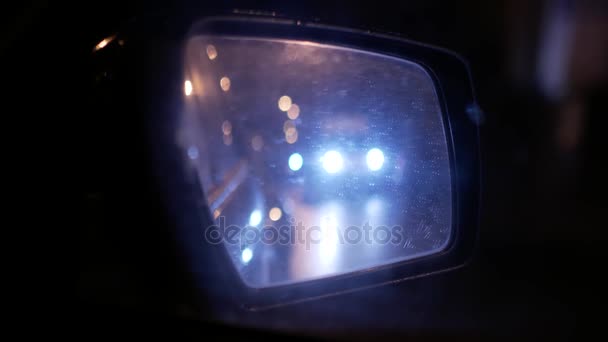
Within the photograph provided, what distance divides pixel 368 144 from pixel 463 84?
1.69 feet

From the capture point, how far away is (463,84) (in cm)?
266

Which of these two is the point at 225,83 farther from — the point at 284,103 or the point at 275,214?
the point at 275,214

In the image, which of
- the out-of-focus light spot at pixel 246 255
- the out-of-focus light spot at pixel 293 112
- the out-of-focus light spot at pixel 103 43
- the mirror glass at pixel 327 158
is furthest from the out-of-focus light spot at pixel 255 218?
the out-of-focus light spot at pixel 103 43

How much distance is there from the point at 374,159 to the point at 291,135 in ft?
1.73

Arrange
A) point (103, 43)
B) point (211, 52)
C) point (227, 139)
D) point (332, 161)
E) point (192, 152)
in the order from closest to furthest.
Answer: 1. point (103, 43)
2. point (192, 152)
3. point (211, 52)
4. point (332, 161)
5. point (227, 139)

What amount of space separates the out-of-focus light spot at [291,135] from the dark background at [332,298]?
619 millimetres

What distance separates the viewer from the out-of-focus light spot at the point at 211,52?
2.50 m

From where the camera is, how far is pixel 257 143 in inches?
142

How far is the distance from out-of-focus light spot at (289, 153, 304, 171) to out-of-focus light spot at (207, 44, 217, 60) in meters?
0.66

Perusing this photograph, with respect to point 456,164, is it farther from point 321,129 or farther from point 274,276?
point 274,276

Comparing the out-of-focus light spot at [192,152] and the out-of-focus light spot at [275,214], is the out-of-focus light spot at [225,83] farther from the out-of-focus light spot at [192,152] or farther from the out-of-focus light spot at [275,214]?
the out-of-focus light spot at [192,152]


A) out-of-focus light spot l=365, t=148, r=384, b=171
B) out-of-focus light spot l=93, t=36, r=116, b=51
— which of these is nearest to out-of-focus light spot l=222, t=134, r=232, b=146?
out-of-focus light spot l=365, t=148, r=384, b=171

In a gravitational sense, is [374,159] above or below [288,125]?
below

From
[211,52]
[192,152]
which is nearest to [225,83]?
[211,52]
